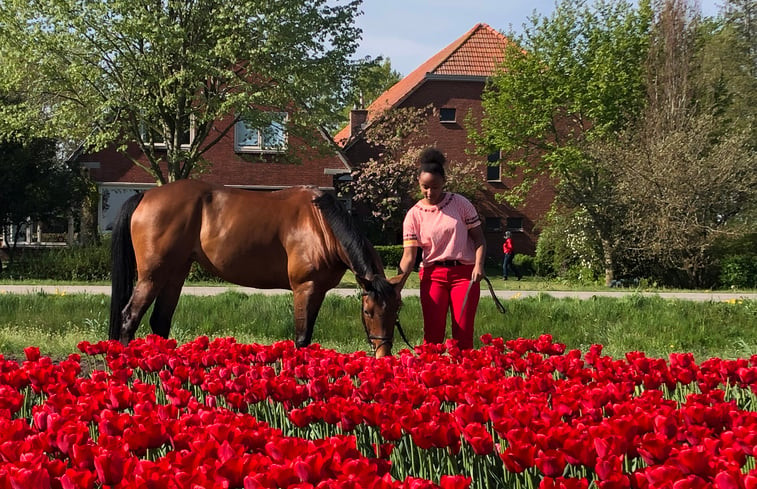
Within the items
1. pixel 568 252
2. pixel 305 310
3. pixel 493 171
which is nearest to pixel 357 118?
pixel 493 171

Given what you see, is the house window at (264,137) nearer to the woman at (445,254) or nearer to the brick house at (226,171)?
the brick house at (226,171)

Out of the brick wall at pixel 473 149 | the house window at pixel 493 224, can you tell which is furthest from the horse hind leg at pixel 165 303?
the house window at pixel 493 224

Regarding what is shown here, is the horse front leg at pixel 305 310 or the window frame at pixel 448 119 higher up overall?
the window frame at pixel 448 119

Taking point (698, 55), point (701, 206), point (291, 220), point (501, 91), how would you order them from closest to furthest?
point (291, 220) < point (701, 206) < point (698, 55) < point (501, 91)

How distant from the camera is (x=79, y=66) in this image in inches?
882

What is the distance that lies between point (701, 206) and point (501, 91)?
A: 14.9m

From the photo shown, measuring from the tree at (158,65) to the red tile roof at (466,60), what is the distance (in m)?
13.3

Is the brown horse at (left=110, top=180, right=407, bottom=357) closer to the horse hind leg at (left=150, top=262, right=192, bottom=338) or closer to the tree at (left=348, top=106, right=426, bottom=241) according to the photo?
the horse hind leg at (left=150, top=262, right=192, bottom=338)

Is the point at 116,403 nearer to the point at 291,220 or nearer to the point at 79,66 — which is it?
the point at 291,220

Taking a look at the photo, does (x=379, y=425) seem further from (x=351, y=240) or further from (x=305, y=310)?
(x=305, y=310)

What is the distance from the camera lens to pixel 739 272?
2480 cm

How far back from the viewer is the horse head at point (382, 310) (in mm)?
5938

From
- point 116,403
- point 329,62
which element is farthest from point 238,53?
point 116,403

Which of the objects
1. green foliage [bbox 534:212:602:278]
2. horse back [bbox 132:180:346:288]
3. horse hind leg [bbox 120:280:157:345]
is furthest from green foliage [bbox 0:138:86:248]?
horse hind leg [bbox 120:280:157:345]
